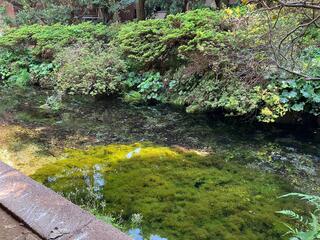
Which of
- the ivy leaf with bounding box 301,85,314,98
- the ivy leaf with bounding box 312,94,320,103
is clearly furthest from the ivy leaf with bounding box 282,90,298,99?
the ivy leaf with bounding box 312,94,320,103

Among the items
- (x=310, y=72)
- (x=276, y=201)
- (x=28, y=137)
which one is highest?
(x=310, y=72)

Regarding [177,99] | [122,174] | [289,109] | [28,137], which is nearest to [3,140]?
[28,137]

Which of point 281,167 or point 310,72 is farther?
point 310,72

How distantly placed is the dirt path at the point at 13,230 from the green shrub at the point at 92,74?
18.0 feet

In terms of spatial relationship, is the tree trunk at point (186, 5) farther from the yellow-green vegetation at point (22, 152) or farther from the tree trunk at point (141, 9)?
the yellow-green vegetation at point (22, 152)

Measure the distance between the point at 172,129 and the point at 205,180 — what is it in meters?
1.90

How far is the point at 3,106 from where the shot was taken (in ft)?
24.0

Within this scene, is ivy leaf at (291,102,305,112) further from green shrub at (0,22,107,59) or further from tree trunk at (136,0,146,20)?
tree trunk at (136,0,146,20)

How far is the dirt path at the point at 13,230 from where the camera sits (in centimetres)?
192

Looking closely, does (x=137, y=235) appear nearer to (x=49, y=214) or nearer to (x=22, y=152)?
(x=49, y=214)

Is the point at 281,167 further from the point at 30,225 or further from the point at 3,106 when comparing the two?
the point at 3,106

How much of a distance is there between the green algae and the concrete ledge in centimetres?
108

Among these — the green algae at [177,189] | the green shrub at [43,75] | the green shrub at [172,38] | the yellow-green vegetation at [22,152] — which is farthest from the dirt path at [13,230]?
the green shrub at [43,75]

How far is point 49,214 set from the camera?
201 centimetres
